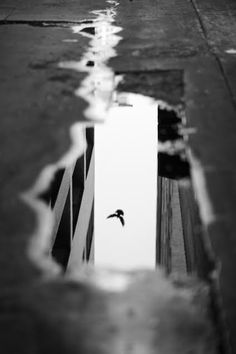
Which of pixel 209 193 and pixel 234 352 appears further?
pixel 209 193

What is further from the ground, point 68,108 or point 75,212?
point 68,108

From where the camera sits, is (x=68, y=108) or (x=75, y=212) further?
(x=75, y=212)

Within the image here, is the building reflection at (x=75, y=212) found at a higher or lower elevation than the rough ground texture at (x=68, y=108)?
lower

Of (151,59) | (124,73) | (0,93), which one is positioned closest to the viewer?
(0,93)

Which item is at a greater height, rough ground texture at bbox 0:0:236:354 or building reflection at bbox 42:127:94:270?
rough ground texture at bbox 0:0:236:354

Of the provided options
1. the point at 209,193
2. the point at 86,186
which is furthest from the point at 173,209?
the point at 209,193

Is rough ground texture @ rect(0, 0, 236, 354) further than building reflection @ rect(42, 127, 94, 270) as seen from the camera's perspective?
No

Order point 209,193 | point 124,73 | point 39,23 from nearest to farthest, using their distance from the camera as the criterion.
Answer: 1. point 209,193
2. point 124,73
3. point 39,23

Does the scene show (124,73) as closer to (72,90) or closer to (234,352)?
(72,90)
